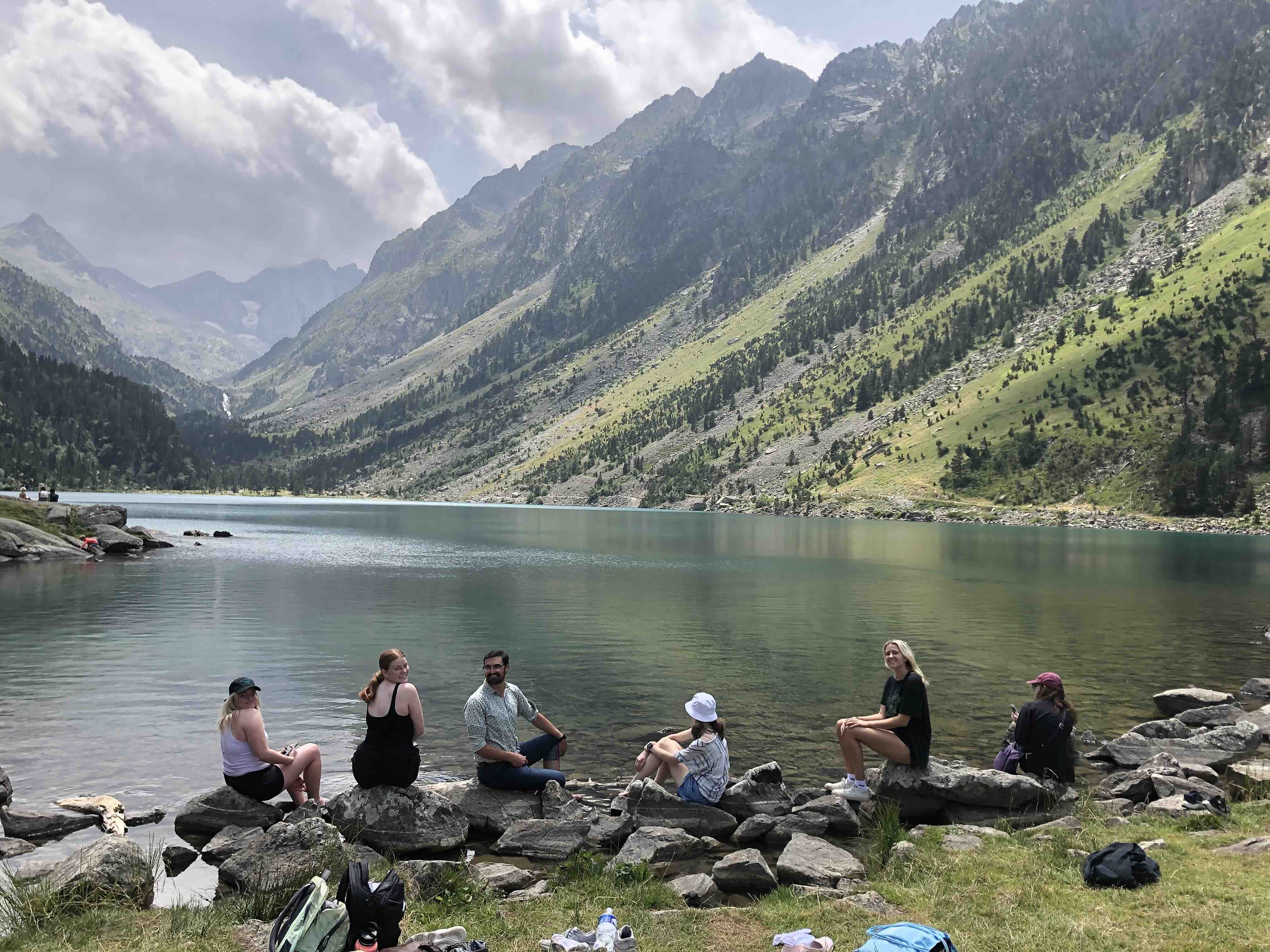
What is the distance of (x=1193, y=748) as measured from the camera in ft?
70.6

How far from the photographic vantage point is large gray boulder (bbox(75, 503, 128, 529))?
87875mm

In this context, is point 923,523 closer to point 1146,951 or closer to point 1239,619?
point 1239,619

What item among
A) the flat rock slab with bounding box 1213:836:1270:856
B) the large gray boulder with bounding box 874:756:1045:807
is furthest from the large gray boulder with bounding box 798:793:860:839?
the flat rock slab with bounding box 1213:836:1270:856

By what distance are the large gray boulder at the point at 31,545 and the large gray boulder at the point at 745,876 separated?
84345 mm

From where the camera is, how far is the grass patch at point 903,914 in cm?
943

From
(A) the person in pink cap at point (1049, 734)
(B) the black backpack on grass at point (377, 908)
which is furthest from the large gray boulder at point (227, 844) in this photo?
(A) the person in pink cap at point (1049, 734)

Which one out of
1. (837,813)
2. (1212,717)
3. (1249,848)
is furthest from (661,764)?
(1212,717)

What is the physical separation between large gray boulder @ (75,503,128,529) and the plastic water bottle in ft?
308

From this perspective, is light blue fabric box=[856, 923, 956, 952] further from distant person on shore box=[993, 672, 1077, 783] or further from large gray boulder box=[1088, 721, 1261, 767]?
large gray boulder box=[1088, 721, 1261, 767]

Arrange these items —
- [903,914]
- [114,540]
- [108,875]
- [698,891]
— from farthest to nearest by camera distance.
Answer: [114,540], [698,891], [108,875], [903,914]

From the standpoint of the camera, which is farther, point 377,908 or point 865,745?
point 865,745

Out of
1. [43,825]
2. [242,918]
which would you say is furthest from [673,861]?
[43,825]

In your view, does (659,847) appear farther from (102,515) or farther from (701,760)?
(102,515)

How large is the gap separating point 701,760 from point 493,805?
4498 mm
